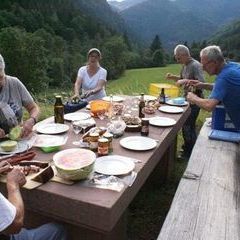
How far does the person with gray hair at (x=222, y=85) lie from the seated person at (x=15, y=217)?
2289 mm

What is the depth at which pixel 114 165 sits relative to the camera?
260 centimetres

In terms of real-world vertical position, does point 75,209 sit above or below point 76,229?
above

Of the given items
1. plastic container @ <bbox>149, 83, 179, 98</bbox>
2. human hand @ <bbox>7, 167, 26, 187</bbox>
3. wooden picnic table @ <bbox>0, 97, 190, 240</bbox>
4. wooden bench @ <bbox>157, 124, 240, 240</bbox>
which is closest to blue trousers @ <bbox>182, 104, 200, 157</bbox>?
plastic container @ <bbox>149, 83, 179, 98</bbox>

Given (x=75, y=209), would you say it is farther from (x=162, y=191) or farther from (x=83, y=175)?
(x=162, y=191)

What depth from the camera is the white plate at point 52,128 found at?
3389mm

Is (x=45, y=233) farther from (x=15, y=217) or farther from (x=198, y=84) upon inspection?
(x=198, y=84)

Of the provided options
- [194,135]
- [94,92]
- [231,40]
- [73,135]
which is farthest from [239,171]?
[231,40]

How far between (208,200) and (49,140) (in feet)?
4.86

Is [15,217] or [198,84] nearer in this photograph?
[15,217]

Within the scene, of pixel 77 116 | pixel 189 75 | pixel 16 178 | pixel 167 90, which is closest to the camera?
pixel 16 178

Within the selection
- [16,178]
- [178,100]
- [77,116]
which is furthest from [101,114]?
[16,178]

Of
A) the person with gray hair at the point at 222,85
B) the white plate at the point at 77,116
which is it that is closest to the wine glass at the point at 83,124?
the white plate at the point at 77,116

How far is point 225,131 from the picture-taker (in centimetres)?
434

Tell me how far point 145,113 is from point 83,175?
2074mm
